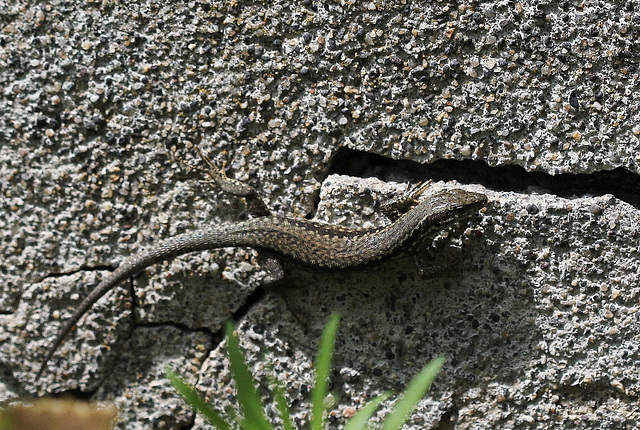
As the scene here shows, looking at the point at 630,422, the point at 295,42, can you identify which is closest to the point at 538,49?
the point at 295,42

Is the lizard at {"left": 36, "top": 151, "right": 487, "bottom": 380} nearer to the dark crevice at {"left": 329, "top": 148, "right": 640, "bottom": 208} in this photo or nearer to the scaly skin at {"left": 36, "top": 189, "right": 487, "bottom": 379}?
the scaly skin at {"left": 36, "top": 189, "right": 487, "bottom": 379}

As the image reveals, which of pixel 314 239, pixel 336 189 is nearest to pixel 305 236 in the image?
pixel 314 239

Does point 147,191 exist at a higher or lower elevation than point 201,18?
lower

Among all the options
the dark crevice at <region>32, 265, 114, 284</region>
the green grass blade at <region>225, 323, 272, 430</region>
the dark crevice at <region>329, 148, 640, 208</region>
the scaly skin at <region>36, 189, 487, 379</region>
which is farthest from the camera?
the dark crevice at <region>32, 265, 114, 284</region>

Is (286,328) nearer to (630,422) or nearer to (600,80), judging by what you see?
(630,422)

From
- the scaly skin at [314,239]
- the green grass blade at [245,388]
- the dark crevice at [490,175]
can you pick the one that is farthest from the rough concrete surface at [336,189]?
the green grass blade at [245,388]

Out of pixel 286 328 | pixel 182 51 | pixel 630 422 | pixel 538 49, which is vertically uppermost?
pixel 182 51

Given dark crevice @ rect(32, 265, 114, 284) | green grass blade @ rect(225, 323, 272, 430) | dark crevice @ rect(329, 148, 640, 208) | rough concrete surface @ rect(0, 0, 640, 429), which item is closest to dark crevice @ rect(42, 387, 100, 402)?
rough concrete surface @ rect(0, 0, 640, 429)
